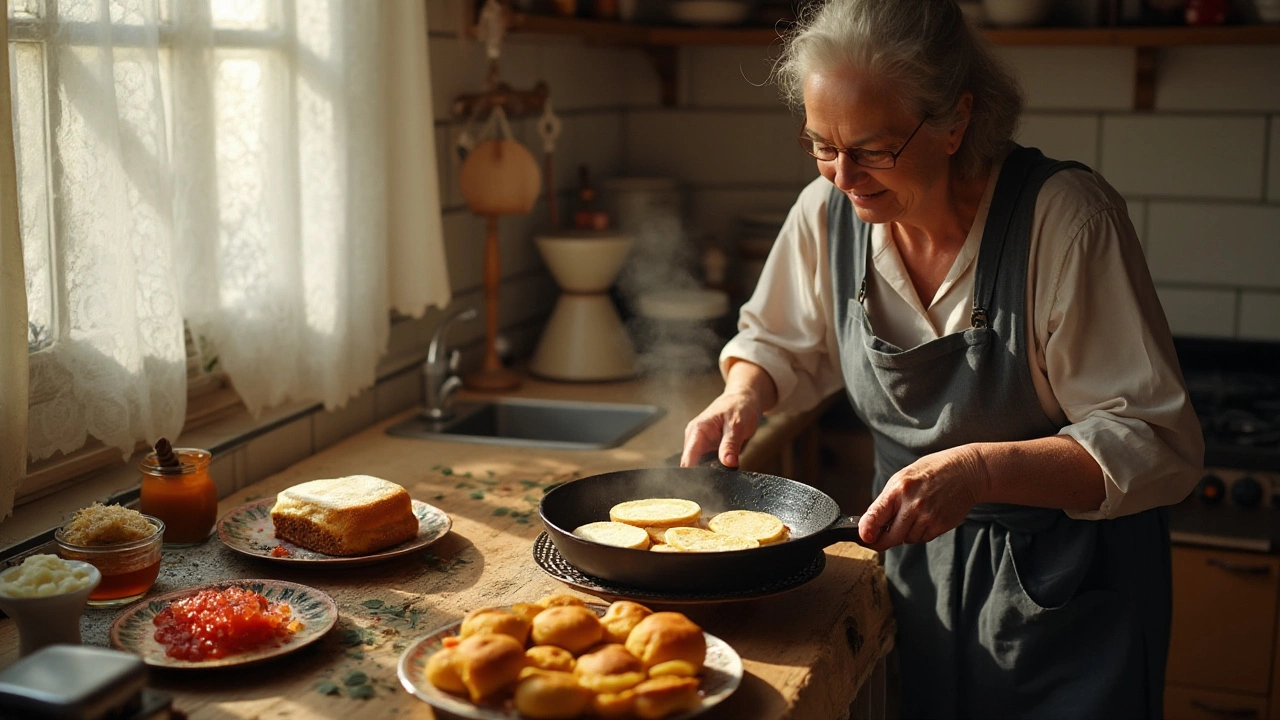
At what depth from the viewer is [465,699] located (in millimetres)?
1143

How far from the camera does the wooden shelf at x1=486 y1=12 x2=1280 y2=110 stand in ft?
8.79

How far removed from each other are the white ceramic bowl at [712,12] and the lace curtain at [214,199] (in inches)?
44.6

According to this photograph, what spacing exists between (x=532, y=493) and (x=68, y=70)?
85 cm

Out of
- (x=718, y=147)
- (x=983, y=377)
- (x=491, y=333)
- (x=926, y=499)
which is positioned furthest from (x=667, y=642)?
(x=718, y=147)

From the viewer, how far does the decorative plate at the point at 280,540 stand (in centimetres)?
151

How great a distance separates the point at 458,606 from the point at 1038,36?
2.05 meters

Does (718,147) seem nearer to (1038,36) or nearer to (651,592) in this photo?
(1038,36)

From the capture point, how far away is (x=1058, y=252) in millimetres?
1588

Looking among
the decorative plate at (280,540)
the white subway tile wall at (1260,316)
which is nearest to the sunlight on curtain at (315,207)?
the decorative plate at (280,540)

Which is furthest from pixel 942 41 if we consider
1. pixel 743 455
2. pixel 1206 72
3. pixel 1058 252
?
pixel 1206 72

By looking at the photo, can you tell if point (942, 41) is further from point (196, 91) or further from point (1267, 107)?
point (1267, 107)

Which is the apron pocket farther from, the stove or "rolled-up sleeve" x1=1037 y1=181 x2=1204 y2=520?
the stove

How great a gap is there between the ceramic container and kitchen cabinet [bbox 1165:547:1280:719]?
6.69 ft

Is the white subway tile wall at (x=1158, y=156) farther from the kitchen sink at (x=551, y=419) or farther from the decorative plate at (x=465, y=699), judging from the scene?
the decorative plate at (x=465, y=699)
